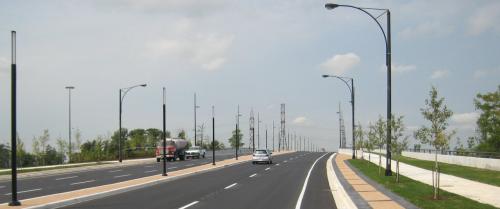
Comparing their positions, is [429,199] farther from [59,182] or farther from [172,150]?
[172,150]

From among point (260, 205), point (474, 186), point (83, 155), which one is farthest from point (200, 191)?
point (83, 155)

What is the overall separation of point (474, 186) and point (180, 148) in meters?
51.0

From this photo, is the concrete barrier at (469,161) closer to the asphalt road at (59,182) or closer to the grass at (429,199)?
the grass at (429,199)

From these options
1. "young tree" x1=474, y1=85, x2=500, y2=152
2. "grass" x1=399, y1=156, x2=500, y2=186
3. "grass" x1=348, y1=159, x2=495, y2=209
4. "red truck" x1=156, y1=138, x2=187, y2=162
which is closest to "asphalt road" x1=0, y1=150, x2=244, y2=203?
"grass" x1=348, y1=159, x2=495, y2=209

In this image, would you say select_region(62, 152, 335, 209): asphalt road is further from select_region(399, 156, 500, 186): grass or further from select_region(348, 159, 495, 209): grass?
select_region(399, 156, 500, 186): grass

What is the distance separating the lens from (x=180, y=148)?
7081cm

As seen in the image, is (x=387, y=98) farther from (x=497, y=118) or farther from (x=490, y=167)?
(x=497, y=118)

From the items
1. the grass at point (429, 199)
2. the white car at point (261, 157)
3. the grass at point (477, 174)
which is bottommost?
the white car at point (261, 157)

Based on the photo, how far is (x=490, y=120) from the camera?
8200 centimetres

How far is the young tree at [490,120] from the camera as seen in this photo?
7994 centimetres

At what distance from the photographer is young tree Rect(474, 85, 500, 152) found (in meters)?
79.9

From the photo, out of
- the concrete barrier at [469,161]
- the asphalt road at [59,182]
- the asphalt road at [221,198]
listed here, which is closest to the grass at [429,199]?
the asphalt road at [221,198]

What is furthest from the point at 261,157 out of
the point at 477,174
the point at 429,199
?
the point at 429,199

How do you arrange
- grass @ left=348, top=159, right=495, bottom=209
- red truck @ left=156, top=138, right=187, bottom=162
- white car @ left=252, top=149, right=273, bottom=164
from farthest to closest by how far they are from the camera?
1. red truck @ left=156, top=138, right=187, bottom=162
2. white car @ left=252, top=149, right=273, bottom=164
3. grass @ left=348, top=159, right=495, bottom=209
